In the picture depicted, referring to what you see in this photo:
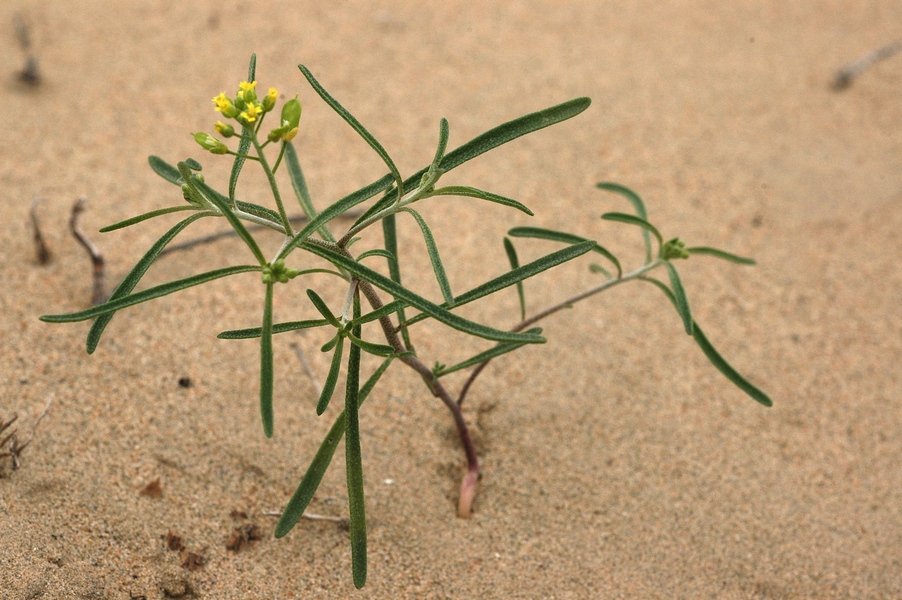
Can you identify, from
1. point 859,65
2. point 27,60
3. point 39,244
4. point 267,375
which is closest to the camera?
point 267,375

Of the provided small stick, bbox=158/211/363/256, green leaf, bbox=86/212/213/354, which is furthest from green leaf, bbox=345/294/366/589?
small stick, bbox=158/211/363/256

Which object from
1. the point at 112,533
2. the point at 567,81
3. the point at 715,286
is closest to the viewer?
the point at 112,533

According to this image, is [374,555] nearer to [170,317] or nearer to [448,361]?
[448,361]

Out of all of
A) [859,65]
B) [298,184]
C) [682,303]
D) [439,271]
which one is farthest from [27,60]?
[859,65]

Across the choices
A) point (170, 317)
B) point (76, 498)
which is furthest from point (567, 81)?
point (76, 498)

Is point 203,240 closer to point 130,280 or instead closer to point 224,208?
point 130,280

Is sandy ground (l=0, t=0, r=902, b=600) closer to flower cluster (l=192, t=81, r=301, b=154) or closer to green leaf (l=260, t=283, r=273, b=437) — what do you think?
green leaf (l=260, t=283, r=273, b=437)
